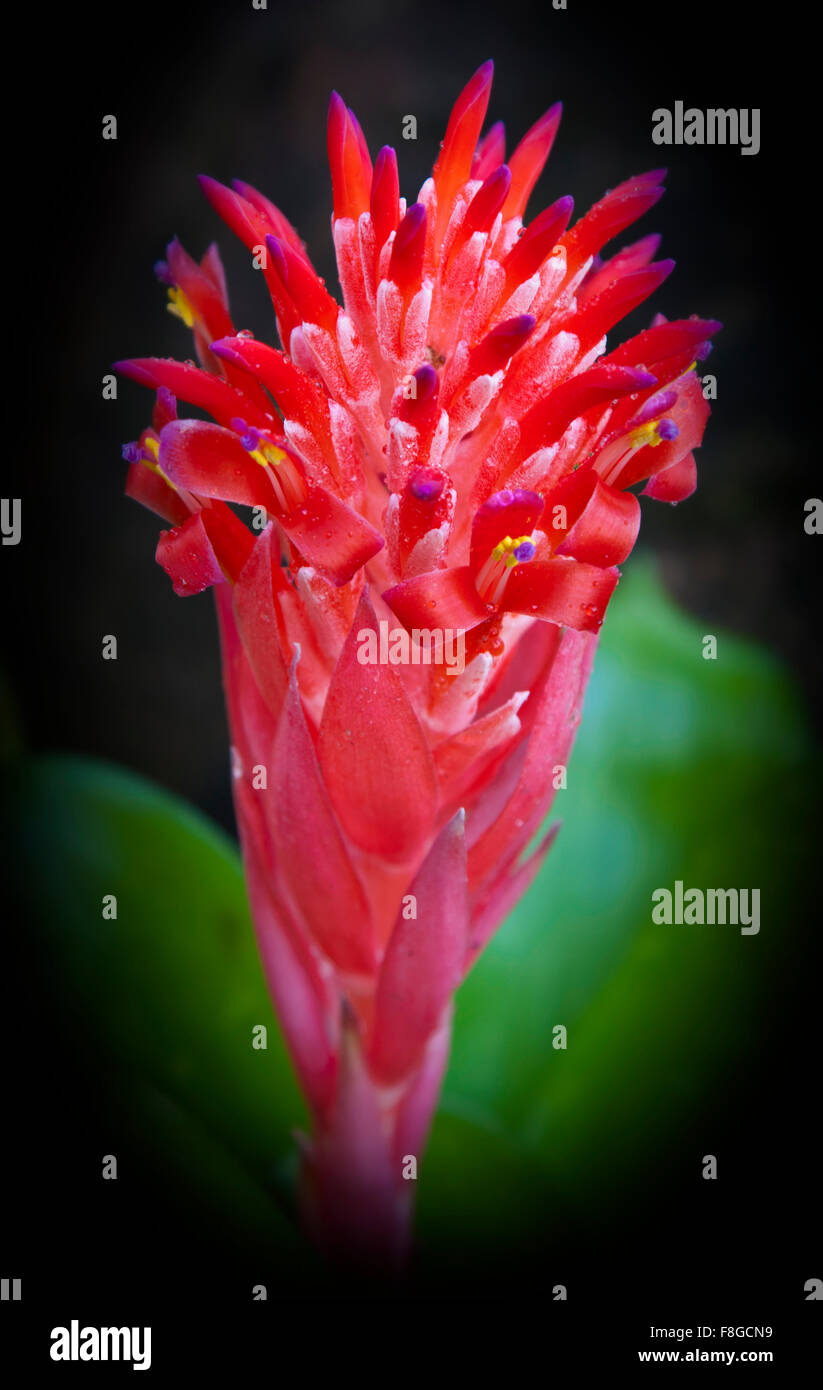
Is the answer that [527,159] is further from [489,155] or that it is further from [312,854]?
[312,854]

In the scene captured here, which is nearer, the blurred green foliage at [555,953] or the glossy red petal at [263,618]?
the glossy red petal at [263,618]

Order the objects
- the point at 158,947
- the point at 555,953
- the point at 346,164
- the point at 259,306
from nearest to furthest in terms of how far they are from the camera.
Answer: the point at 346,164, the point at 158,947, the point at 555,953, the point at 259,306

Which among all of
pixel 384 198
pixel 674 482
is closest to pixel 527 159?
pixel 384 198

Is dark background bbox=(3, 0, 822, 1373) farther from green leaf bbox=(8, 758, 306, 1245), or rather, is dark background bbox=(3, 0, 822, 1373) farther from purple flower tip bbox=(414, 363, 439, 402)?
purple flower tip bbox=(414, 363, 439, 402)

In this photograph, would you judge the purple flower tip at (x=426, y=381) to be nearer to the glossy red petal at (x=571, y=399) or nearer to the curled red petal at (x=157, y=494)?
the glossy red petal at (x=571, y=399)

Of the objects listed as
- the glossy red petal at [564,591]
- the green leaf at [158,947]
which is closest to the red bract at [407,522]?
the glossy red petal at [564,591]

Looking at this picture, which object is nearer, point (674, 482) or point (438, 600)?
point (438, 600)

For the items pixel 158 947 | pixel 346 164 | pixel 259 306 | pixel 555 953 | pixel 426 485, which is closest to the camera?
pixel 426 485

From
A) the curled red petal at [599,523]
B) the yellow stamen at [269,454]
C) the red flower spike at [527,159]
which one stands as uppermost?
the red flower spike at [527,159]
